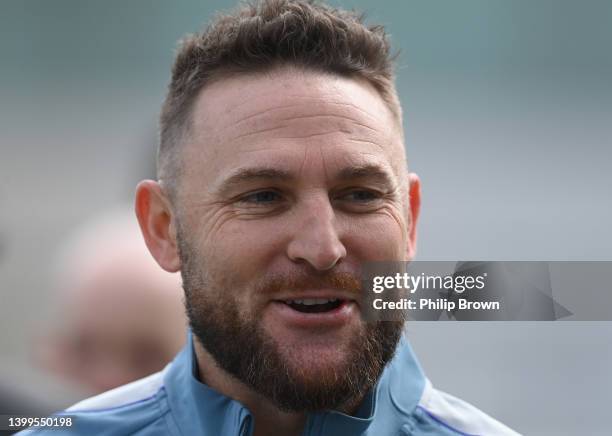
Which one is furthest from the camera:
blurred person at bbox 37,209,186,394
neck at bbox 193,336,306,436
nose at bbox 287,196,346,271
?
blurred person at bbox 37,209,186,394

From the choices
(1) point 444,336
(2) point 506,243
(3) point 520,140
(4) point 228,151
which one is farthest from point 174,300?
(3) point 520,140

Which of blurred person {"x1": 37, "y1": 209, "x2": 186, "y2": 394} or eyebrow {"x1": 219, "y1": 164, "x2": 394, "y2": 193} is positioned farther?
blurred person {"x1": 37, "y1": 209, "x2": 186, "y2": 394}

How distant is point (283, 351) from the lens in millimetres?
1025

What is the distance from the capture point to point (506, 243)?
58.1 inches

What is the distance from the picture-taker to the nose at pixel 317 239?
98cm

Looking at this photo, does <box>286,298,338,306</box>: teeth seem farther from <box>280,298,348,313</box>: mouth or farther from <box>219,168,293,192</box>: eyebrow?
<box>219,168,293,192</box>: eyebrow

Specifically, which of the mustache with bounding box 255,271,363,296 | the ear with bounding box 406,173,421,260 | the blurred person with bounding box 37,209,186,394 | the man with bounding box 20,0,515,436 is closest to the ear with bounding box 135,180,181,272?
the man with bounding box 20,0,515,436

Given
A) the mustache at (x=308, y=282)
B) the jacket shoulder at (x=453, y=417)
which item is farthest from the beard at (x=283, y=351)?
the jacket shoulder at (x=453, y=417)

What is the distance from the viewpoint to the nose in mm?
984

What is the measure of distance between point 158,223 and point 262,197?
0.25m

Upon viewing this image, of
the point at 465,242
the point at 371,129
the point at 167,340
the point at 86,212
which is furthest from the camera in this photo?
the point at 86,212

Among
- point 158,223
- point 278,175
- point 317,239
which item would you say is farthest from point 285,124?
point 158,223

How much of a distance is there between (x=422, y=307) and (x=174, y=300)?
428mm

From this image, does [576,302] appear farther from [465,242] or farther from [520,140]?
[520,140]
